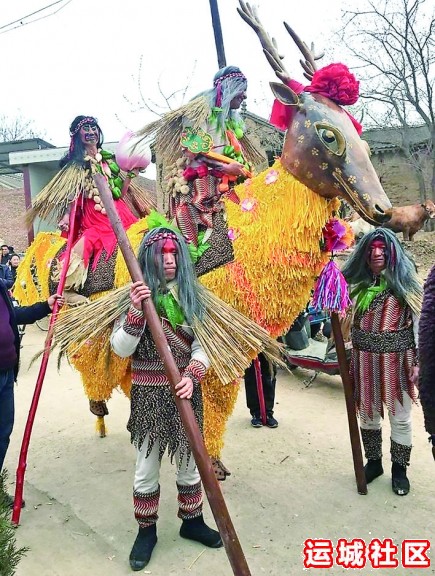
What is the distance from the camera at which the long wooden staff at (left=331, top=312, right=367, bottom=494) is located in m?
3.29

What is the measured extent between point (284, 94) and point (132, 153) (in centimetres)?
131

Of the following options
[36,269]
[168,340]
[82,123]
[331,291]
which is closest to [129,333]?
[168,340]

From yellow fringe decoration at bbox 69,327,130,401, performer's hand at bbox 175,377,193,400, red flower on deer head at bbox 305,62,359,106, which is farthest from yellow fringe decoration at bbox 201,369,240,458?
red flower on deer head at bbox 305,62,359,106

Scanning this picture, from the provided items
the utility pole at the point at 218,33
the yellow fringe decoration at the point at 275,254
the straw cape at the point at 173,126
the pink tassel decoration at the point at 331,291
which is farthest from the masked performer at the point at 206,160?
the utility pole at the point at 218,33

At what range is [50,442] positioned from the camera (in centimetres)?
457

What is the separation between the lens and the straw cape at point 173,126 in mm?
3291

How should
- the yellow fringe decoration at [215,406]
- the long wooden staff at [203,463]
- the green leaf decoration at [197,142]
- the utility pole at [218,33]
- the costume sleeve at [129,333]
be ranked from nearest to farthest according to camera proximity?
1. the long wooden staff at [203,463]
2. the costume sleeve at [129,333]
3. the yellow fringe decoration at [215,406]
4. the green leaf decoration at [197,142]
5. the utility pole at [218,33]

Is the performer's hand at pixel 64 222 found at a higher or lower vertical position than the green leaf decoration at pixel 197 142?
lower

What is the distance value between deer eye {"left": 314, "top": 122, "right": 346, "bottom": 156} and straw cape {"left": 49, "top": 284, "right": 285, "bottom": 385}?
1.10 meters

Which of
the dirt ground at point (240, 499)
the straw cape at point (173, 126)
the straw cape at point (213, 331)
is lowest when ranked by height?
the dirt ground at point (240, 499)

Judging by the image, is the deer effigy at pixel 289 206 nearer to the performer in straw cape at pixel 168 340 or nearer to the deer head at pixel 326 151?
the deer head at pixel 326 151

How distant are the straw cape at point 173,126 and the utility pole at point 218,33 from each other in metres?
4.84

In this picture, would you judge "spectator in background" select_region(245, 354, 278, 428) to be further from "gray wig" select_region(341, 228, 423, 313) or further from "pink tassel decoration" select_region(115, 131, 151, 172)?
"pink tassel decoration" select_region(115, 131, 151, 172)

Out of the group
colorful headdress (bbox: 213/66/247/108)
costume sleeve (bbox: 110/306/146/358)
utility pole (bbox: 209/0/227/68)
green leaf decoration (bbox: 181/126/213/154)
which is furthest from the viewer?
utility pole (bbox: 209/0/227/68)
